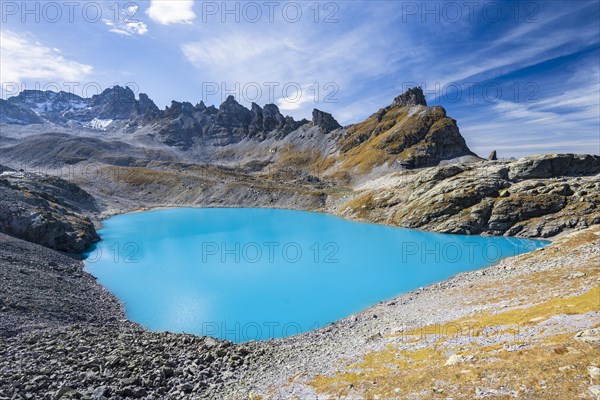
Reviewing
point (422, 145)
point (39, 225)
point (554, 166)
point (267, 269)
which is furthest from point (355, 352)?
point (422, 145)

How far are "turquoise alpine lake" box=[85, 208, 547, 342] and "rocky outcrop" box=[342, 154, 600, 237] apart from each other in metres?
5.51

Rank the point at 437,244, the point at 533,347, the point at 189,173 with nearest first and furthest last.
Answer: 1. the point at 533,347
2. the point at 437,244
3. the point at 189,173

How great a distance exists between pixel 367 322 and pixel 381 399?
54.7 ft

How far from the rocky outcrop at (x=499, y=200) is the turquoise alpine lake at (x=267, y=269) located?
5.51m

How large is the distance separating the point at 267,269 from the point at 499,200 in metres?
61.0

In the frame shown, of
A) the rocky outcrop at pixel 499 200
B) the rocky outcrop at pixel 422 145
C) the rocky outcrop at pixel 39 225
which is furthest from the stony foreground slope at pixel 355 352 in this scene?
the rocky outcrop at pixel 422 145

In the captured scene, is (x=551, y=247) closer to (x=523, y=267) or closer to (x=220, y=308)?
(x=523, y=267)

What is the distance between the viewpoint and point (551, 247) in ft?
151

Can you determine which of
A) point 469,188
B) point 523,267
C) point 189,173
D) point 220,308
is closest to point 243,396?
point 220,308

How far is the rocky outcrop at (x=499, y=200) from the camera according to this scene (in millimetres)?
72062

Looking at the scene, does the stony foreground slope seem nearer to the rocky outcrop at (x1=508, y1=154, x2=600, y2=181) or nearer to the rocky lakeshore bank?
the rocky lakeshore bank

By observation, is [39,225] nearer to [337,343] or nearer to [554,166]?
[337,343]

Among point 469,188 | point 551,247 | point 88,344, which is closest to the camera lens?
point 88,344

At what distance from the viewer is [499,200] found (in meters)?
80.6
